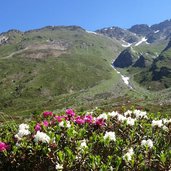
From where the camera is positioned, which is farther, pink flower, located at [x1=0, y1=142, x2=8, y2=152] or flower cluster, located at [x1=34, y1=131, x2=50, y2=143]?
pink flower, located at [x1=0, y1=142, x2=8, y2=152]

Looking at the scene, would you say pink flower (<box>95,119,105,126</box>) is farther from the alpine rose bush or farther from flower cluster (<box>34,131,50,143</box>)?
flower cluster (<box>34,131,50,143</box>)

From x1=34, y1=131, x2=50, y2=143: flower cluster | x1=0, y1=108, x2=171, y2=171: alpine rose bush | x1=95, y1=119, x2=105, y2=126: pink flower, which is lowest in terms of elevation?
x1=0, y1=108, x2=171, y2=171: alpine rose bush

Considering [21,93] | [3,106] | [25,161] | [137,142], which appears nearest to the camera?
[25,161]

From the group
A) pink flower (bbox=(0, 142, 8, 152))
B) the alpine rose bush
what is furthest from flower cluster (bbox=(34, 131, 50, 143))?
pink flower (bbox=(0, 142, 8, 152))

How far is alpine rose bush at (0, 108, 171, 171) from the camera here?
28.3ft

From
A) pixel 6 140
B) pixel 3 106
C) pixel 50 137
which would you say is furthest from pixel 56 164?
pixel 3 106

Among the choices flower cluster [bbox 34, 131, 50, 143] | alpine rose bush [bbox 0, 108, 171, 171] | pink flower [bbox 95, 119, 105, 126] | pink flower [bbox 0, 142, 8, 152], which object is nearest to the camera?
alpine rose bush [bbox 0, 108, 171, 171]

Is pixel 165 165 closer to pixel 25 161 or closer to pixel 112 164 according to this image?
pixel 112 164

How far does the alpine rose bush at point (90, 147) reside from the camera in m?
8.62

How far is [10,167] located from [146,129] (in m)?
4.12

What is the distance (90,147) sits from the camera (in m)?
9.32

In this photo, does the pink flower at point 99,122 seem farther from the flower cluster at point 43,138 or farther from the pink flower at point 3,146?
the pink flower at point 3,146

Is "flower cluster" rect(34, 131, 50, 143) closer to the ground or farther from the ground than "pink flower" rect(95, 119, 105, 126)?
closer to the ground

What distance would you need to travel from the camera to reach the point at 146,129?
36.4 ft
